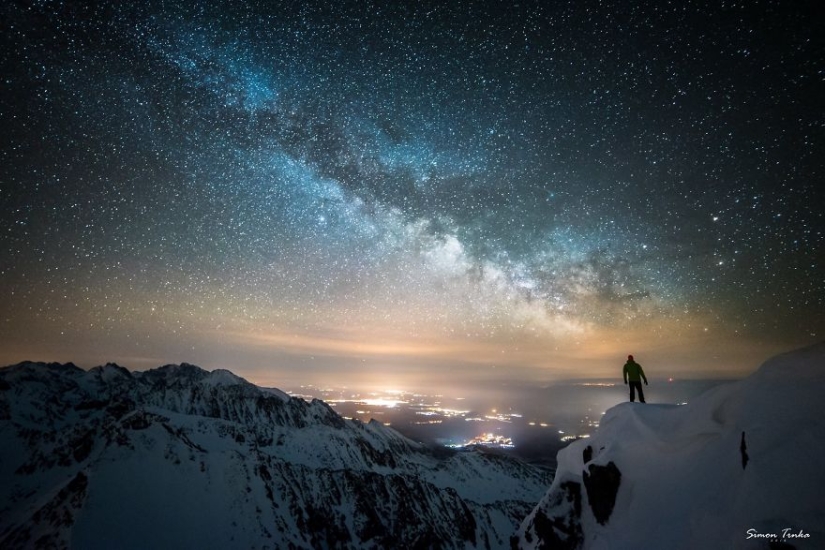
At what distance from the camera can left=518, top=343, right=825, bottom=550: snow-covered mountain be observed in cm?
955

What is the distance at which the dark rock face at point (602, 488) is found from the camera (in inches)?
650

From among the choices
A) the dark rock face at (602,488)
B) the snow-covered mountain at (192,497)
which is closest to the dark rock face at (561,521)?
the dark rock face at (602,488)

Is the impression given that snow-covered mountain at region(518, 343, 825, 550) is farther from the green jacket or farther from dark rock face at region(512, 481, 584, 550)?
the green jacket

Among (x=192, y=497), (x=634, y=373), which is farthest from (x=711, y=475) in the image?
(x=192, y=497)

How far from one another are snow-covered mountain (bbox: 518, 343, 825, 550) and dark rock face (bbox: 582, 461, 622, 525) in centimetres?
5

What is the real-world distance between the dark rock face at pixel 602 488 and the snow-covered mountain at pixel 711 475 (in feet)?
0.16

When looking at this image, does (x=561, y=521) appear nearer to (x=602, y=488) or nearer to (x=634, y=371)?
(x=602, y=488)

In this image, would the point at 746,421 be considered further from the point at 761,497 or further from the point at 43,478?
the point at 43,478

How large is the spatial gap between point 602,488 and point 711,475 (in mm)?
6013

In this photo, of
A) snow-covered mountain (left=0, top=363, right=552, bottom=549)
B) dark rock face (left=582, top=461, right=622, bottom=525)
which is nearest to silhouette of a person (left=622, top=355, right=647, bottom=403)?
dark rock face (left=582, top=461, right=622, bottom=525)

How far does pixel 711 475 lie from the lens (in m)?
12.5

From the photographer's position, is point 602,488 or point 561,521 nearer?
point 602,488

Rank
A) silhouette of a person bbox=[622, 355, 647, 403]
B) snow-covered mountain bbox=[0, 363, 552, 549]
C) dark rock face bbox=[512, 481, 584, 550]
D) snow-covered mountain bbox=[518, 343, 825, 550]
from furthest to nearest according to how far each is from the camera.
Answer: snow-covered mountain bbox=[0, 363, 552, 549] < silhouette of a person bbox=[622, 355, 647, 403] < dark rock face bbox=[512, 481, 584, 550] < snow-covered mountain bbox=[518, 343, 825, 550]

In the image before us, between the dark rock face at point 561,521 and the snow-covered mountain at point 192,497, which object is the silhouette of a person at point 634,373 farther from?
the snow-covered mountain at point 192,497
